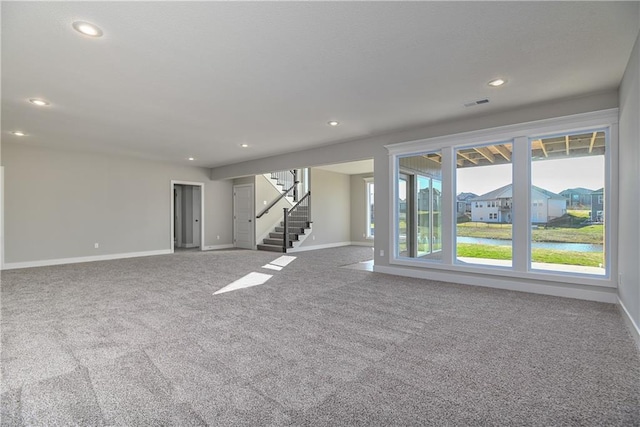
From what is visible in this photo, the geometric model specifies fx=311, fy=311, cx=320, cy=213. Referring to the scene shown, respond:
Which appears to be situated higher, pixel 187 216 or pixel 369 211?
pixel 369 211

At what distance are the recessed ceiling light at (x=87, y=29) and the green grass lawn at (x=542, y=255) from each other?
532 centimetres

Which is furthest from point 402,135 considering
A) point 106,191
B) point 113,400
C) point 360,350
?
point 106,191

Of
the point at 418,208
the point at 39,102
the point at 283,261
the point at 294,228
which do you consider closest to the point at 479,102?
the point at 418,208

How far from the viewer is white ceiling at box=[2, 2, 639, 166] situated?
2.29 meters

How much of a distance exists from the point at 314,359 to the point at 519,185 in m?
3.97

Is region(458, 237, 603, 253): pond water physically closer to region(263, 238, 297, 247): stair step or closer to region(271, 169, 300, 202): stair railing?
region(263, 238, 297, 247): stair step

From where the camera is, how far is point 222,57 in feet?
9.55

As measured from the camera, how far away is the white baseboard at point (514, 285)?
3.94 metres

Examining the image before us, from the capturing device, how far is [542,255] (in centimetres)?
450

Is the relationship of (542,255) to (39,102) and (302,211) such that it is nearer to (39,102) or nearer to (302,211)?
(302,211)

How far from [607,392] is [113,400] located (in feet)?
10.0

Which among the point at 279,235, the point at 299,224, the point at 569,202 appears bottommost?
the point at 279,235

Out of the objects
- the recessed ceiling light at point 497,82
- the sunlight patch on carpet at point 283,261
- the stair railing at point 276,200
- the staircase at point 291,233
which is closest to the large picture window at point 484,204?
the recessed ceiling light at point 497,82

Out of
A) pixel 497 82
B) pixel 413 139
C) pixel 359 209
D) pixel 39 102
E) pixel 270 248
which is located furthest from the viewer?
pixel 359 209
